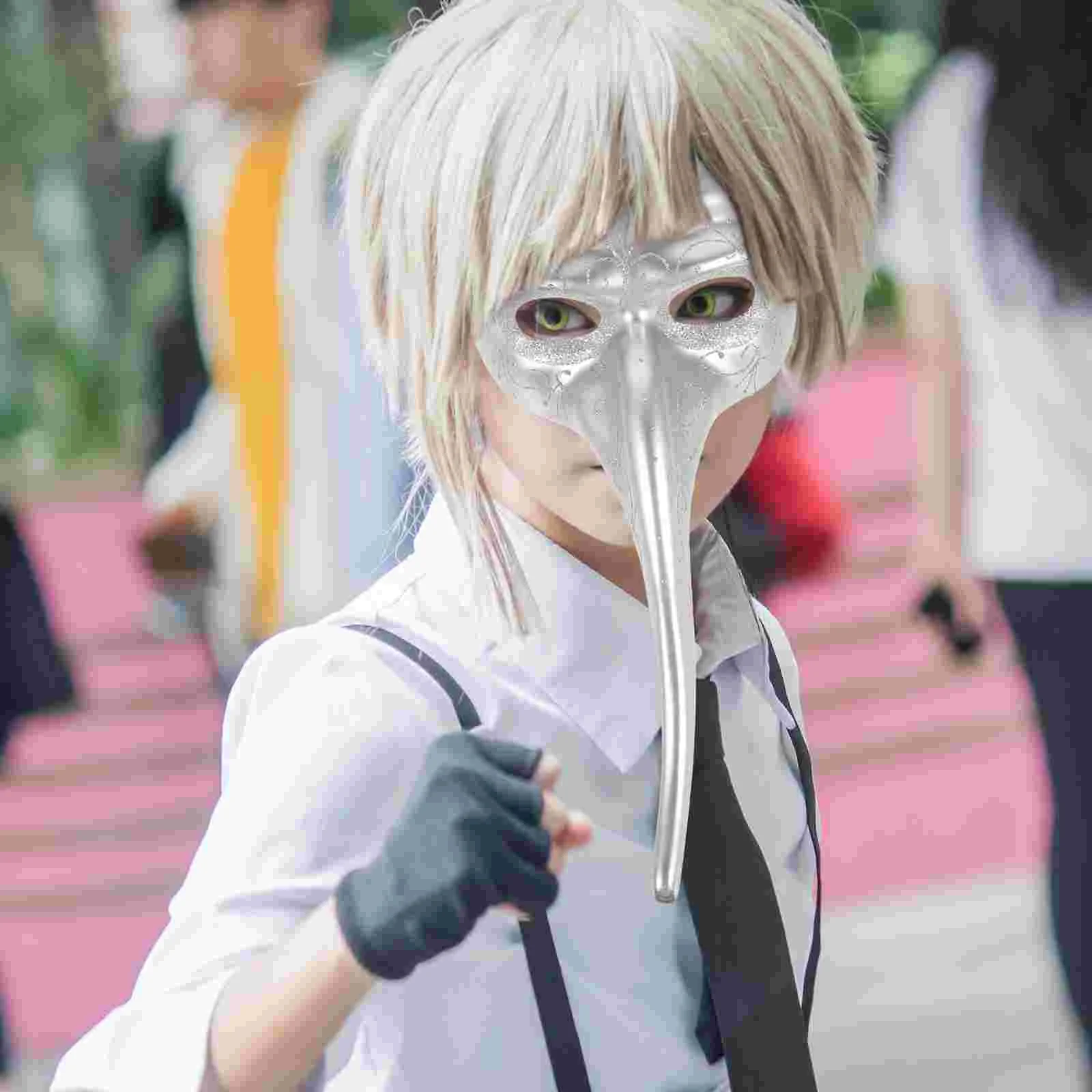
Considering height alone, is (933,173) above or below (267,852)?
below

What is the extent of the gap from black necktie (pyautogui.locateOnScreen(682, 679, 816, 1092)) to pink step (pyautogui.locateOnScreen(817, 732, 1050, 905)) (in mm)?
2264

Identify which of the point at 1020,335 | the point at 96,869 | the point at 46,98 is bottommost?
the point at 96,869

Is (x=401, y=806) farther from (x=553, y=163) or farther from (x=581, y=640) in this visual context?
(x=553, y=163)

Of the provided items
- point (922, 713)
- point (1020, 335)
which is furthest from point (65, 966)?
point (1020, 335)

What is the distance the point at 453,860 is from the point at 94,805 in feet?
10.4

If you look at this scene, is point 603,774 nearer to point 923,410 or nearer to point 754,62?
point 754,62

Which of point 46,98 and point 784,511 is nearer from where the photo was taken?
point 784,511

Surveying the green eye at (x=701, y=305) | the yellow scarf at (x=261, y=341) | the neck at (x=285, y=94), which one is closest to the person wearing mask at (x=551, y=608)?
the green eye at (x=701, y=305)

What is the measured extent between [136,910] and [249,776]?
101 inches

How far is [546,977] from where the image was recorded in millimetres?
777

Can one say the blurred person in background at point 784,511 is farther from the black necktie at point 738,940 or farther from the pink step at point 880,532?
the pink step at point 880,532

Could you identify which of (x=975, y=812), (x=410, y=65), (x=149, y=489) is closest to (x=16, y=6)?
(x=149, y=489)

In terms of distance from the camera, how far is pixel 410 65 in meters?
0.77

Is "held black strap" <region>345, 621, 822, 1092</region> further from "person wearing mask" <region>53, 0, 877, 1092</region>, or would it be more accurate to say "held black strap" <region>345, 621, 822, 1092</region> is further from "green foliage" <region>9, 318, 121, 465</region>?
"green foliage" <region>9, 318, 121, 465</region>
